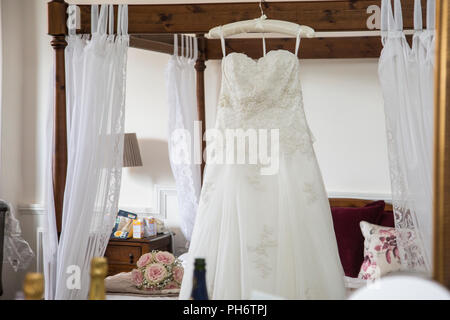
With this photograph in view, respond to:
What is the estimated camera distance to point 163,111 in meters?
4.55

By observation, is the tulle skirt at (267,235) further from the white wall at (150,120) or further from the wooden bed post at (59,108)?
the white wall at (150,120)

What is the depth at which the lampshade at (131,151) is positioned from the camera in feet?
13.8

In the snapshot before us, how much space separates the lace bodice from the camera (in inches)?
93.7

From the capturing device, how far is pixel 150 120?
456 centimetres

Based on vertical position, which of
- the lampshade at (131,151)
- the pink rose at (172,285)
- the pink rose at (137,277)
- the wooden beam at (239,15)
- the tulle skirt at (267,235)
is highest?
the wooden beam at (239,15)

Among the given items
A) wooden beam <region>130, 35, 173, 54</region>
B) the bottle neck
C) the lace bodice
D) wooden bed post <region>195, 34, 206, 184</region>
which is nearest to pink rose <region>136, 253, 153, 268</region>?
wooden bed post <region>195, 34, 206, 184</region>

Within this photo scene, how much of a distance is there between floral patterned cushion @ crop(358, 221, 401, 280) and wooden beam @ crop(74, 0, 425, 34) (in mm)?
1302

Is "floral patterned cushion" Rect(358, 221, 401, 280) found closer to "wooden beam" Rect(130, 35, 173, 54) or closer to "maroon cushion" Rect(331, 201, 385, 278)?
"maroon cushion" Rect(331, 201, 385, 278)

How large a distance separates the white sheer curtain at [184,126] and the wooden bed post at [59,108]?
1.12 meters

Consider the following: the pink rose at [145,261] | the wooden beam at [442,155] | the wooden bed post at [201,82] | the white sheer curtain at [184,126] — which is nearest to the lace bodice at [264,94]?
the wooden beam at [442,155]

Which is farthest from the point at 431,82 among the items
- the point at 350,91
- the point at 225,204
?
the point at 350,91

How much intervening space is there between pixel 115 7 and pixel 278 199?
4.01 ft

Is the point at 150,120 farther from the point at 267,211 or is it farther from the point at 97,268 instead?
the point at 97,268

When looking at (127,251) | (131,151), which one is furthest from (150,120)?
(127,251)
